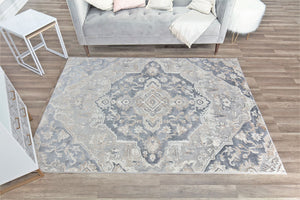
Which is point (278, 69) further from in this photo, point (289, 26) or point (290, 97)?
point (289, 26)

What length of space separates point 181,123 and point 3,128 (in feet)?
5.08

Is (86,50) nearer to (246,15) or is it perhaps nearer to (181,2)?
(181,2)

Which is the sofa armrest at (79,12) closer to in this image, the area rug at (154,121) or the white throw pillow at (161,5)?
the area rug at (154,121)

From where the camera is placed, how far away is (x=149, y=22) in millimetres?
2869

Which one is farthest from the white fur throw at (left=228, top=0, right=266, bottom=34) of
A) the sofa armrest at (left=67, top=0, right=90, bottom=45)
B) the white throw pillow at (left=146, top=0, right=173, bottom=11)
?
the sofa armrest at (left=67, top=0, right=90, bottom=45)

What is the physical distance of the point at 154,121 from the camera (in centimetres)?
236

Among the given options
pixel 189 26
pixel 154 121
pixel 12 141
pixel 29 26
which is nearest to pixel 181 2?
pixel 189 26

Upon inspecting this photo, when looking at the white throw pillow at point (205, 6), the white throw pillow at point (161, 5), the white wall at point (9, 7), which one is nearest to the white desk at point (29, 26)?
the white throw pillow at point (161, 5)

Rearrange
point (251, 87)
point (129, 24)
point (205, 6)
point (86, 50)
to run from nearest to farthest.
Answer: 1. point (251, 87)
2. point (129, 24)
3. point (205, 6)
4. point (86, 50)

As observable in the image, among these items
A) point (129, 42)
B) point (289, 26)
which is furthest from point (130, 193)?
point (289, 26)

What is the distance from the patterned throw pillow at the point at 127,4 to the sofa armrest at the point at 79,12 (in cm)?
40

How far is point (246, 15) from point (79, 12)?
2.20m

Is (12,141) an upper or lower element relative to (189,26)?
lower

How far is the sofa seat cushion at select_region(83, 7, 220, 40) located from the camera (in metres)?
2.87
